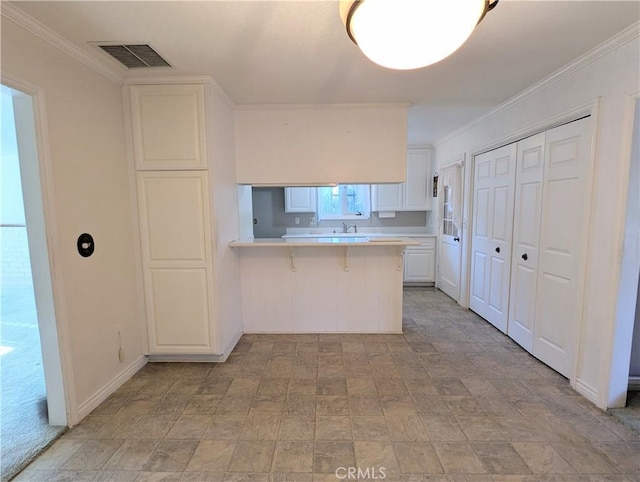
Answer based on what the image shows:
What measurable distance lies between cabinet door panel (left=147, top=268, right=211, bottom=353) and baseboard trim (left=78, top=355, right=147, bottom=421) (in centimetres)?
15

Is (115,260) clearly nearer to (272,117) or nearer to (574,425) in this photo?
(272,117)

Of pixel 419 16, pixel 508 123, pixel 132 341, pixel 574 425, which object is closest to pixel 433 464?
pixel 574 425

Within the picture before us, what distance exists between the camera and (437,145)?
493 centimetres

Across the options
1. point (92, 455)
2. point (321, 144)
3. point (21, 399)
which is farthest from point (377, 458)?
point (321, 144)

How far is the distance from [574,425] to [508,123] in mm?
2619

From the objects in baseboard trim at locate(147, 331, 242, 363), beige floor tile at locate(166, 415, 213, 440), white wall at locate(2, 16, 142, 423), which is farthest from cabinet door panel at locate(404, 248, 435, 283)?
white wall at locate(2, 16, 142, 423)

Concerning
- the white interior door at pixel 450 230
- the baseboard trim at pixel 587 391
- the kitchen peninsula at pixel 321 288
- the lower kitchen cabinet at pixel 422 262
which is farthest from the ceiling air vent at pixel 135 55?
the lower kitchen cabinet at pixel 422 262

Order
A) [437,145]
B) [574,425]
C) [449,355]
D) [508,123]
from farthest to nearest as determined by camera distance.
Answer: [437,145] → [508,123] → [449,355] → [574,425]

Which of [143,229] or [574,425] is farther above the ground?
[143,229]

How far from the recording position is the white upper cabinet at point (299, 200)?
521 cm

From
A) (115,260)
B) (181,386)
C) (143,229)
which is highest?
(143,229)

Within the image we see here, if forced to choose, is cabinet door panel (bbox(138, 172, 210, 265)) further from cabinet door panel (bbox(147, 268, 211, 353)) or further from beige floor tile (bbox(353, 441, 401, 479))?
beige floor tile (bbox(353, 441, 401, 479))

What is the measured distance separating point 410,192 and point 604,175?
328cm

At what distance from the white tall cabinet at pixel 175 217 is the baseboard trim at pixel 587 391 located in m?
2.85
